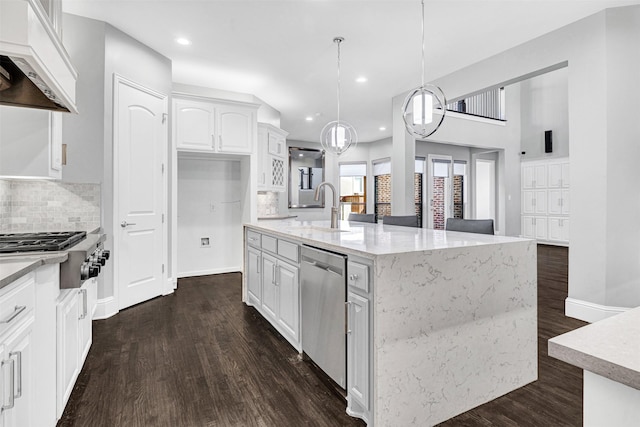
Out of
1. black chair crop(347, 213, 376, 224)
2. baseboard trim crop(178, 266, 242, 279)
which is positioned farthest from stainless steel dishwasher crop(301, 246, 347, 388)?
baseboard trim crop(178, 266, 242, 279)

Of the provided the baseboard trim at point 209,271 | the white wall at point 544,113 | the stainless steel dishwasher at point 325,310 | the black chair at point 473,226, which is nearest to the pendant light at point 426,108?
the black chair at point 473,226

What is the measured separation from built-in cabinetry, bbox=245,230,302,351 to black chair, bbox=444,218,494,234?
1.30m

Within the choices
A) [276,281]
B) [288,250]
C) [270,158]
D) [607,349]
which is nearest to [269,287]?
[276,281]

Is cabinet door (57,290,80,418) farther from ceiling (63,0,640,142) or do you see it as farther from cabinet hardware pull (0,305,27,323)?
ceiling (63,0,640,142)

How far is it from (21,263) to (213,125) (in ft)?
11.7

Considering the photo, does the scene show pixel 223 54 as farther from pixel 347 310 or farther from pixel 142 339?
pixel 347 310

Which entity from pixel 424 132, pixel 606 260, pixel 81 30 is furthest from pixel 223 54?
pixel 606 260

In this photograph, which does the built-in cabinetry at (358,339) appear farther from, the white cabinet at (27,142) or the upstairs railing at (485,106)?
the upstairs railing at (485,106)

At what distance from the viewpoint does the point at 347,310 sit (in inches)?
70.9

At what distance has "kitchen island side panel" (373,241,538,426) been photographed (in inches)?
62.5

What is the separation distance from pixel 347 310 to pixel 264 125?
4324 mm

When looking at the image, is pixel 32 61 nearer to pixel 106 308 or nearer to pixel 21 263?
pixel 21 263

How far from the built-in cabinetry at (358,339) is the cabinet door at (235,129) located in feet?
11.6

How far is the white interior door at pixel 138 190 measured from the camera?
11.4ft
